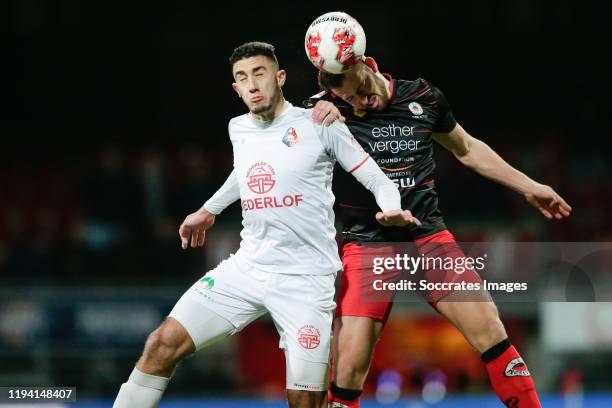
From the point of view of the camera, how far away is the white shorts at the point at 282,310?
4.69m

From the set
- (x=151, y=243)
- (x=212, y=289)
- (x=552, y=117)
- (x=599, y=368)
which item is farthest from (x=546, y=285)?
(x=552, y=117)

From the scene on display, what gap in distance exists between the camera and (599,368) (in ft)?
36.5

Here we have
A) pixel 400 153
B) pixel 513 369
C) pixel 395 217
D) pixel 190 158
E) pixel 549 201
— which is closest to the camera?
pixel 395 217

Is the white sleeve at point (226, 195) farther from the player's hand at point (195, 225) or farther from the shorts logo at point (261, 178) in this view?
the shorts logo at point (261, 178)

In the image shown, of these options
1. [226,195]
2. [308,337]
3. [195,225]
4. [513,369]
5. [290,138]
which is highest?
[290,138]

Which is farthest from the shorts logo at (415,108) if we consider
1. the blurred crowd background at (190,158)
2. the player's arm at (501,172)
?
the blurred crowd background at (190,158)

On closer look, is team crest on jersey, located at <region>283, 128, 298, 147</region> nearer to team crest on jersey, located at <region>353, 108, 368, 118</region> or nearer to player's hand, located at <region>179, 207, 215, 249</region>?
team crest on jersey, located at <region>353, 108, 368, 118</region>

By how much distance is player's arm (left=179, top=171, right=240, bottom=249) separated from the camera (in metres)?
5.11

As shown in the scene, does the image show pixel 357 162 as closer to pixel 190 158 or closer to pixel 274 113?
pixel 274 113

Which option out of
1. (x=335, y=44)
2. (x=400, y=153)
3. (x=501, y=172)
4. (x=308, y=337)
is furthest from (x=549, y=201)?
(x=308, y=337)

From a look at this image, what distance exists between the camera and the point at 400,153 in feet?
16.9

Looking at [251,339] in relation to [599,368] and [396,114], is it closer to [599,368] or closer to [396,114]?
[599,368]

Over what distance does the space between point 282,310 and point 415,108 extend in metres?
1.34

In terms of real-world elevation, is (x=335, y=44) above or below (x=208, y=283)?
above
